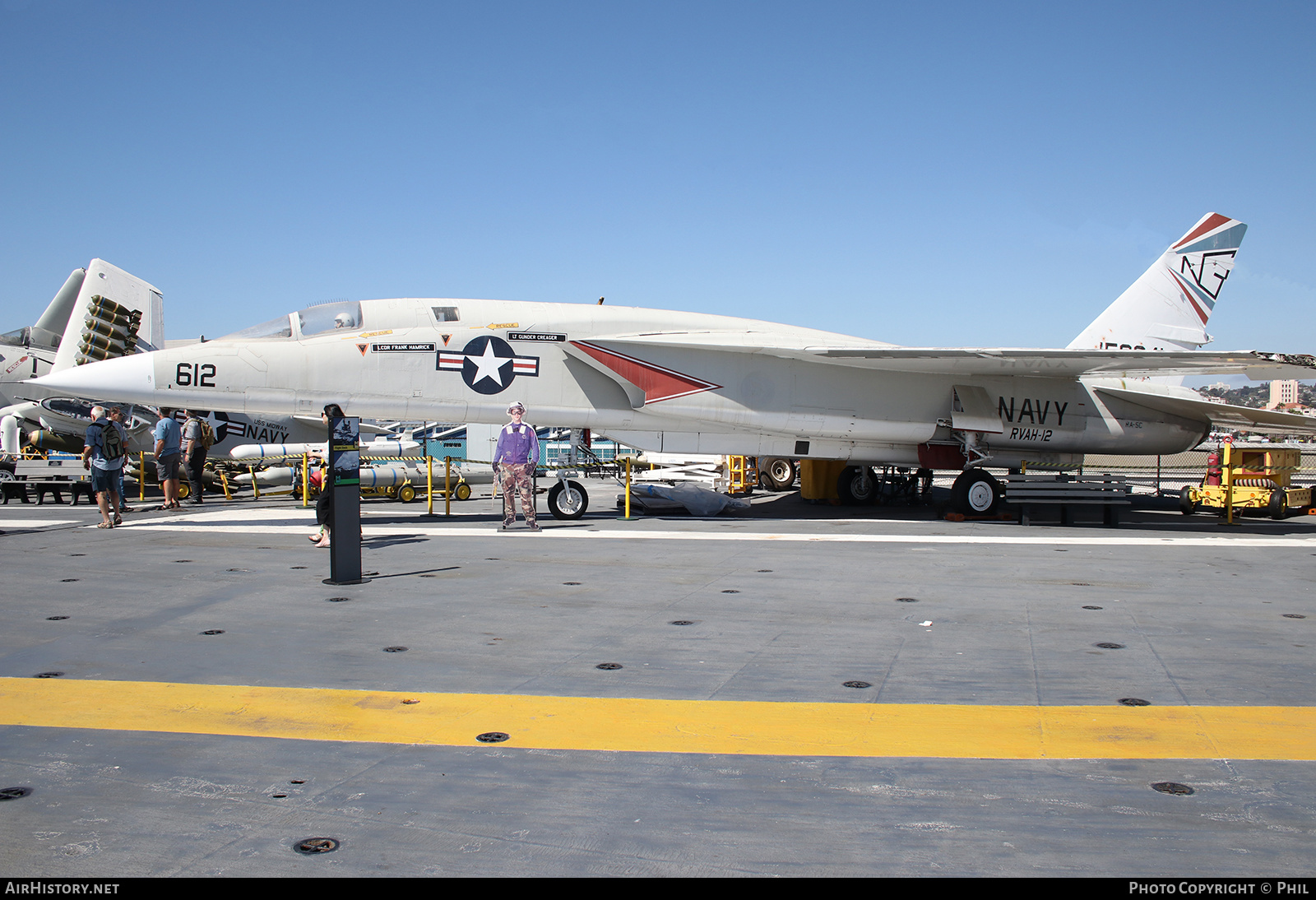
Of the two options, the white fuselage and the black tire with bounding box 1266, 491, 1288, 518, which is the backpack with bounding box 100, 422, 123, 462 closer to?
the white fuselage

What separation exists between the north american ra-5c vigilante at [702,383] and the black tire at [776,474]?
5.87m

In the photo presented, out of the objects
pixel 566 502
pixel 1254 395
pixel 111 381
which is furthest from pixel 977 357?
pixel 1254 395

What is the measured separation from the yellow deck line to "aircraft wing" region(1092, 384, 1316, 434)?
Answer: 12.8 meters

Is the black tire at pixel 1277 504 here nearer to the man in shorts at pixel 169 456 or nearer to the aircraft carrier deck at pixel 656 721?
the aircraft carrier deck at pixel 656 721

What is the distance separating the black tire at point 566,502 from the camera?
13.4 metres

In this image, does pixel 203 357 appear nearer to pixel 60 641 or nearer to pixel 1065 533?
pixel 60 641

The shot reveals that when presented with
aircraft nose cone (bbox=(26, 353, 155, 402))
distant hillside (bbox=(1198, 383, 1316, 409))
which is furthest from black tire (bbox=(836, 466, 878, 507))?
distant hillside (bbox=(1198, 383, 1316, 409))

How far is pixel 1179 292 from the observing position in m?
16.9

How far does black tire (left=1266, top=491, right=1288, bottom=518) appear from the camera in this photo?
14758 mm

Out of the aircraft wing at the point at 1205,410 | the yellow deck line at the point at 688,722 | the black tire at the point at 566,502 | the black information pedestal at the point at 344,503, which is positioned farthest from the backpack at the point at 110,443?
the aircraft wing at the point at 1205,410

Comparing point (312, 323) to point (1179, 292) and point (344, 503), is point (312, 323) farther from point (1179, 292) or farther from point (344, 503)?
point (1179, 292)

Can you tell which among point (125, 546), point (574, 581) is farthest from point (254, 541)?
point (574, 581)

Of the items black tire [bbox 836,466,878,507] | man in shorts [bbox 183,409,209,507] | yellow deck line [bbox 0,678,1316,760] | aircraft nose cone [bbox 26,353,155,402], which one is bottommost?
yellow deck line [bbox 0,678,1316,760]
